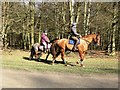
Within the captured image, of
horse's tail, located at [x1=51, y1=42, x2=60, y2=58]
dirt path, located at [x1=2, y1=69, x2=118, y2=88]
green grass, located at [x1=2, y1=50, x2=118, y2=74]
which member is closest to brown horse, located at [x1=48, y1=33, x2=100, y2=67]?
horse's tail, located at [x1=51, y1=42, x2=60, y2=58]

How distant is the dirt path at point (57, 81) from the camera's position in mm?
8938

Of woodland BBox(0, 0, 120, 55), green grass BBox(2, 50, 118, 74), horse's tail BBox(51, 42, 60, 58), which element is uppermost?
woodland BBox(0, 0, 120, 55)

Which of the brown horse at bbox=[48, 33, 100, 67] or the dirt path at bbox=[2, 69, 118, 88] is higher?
the brown horse at bbox=[48, 33, 100, 67]

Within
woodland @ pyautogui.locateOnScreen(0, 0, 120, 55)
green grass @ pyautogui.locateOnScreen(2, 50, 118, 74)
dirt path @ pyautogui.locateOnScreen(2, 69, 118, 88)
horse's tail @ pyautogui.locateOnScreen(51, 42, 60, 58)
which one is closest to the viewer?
dirt path @ pyautogui.locateOnScreen(2, 69, 118, 88)

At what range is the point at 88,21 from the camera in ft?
98.5

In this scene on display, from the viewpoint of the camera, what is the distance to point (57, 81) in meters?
9.62

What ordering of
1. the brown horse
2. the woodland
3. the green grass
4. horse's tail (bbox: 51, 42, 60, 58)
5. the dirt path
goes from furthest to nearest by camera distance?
the woodland
horse's tail (bbox: 51, 42, 60, 58)
the brown horse
the green grass
the dirt path

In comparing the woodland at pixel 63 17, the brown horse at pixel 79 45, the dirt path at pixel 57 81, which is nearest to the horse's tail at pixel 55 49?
the brown horse at pixel 79 45

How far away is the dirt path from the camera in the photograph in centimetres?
894

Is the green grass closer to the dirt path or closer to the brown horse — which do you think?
the brown horse

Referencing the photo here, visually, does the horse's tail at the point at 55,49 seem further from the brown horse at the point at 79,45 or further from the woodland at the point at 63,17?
the woodland at the point at 63,17

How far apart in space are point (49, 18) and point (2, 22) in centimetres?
638

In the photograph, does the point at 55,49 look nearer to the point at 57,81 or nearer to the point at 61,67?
the point at 61,67

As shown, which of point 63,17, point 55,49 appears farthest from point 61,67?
point 63,17
